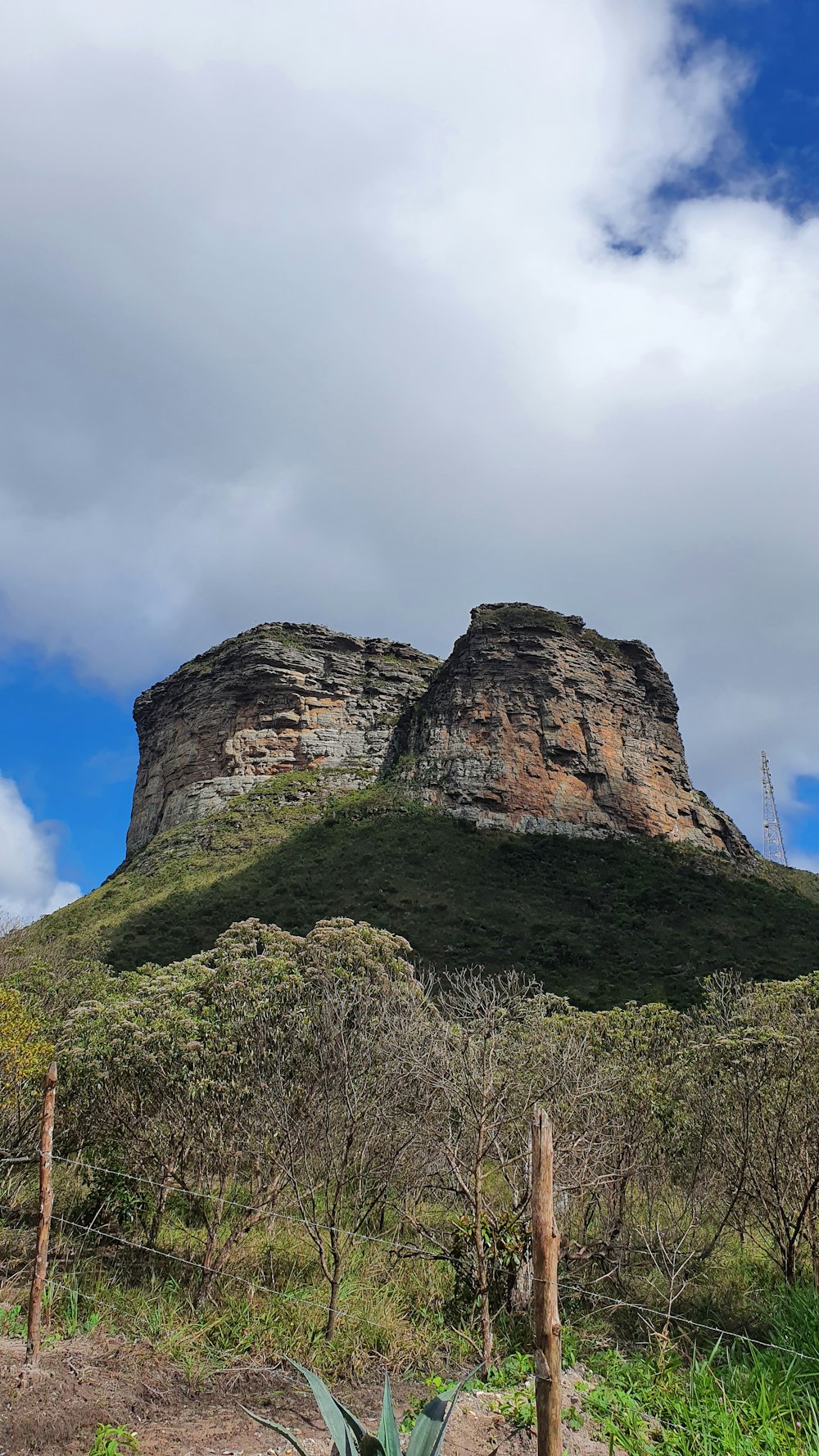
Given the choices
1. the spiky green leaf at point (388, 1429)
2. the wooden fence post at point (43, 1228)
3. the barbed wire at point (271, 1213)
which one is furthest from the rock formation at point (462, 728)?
the spiky green leaf at point (388, 1429)

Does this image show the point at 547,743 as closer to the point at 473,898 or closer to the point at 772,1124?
the point at 473,898

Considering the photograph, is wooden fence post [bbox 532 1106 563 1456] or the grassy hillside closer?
wooden fence post [bbox 532 1106 563 1456]

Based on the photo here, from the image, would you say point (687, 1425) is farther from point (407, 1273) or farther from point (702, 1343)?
point (407, 1273)

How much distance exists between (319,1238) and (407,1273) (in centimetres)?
222

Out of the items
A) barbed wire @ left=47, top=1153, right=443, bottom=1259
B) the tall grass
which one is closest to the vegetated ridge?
barbed wire @ left=47, top=1153, right=443, bottom=1259

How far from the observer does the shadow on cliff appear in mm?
31484

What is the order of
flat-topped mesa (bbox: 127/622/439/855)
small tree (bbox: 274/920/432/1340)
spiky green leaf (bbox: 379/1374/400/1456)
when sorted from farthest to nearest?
flat-topped mesa (bbox: 127/622/439/855) < small tree (bbox: 274/920/432/1340) < spiky green leaf (bbox: 379/1374/400/1456)

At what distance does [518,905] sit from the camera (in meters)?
38.1

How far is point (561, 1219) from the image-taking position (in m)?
9.81

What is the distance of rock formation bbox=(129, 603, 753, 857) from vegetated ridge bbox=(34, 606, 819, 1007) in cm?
16

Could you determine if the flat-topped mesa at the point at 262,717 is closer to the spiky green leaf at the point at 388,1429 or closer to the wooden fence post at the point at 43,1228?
the wooden fence post at the point at 43,1228

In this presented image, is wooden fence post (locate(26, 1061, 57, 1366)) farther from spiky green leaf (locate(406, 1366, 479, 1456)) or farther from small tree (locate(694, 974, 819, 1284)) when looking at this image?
small tree (locate(694, 974, 819, 1284))

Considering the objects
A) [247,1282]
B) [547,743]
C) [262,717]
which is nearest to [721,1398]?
[247,1282]

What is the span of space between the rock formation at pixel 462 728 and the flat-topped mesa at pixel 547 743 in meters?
0.10
